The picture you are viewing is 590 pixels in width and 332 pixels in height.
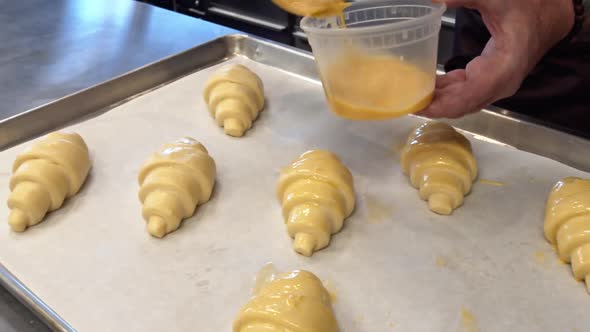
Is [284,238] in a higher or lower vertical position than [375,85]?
lower

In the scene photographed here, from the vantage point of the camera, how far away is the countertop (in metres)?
1.70

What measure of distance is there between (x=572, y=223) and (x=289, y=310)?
0.57 meters

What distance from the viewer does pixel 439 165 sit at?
1165mm

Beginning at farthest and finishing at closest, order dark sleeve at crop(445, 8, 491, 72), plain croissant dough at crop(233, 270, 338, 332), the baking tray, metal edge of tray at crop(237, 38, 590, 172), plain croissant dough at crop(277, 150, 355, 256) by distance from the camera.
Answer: dark sleeve at crop(445, 8, 491, 72)
metal edge of tray at crop(237, 38, 590, 172)
plain croissant dough at crop(277, 150, 355, 256)
the baking tray
plain croissant dough at crop(233, 270, 338, 332)

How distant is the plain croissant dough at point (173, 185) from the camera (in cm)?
112

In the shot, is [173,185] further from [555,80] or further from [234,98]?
[555,80]

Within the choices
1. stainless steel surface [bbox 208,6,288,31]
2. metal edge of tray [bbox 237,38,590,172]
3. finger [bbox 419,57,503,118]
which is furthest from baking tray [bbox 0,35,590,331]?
stainless steel surface [bbox 208,6,288,31]

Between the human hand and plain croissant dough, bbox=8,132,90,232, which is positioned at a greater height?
the human hand

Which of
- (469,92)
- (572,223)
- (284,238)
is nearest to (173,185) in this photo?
(284,238)

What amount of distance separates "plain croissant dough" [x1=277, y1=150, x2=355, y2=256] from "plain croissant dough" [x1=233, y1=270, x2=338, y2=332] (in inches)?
6.0

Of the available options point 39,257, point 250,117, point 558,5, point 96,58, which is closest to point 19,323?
point 39,257

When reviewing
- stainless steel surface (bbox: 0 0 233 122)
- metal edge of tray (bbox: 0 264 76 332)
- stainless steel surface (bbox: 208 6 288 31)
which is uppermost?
metal edge of tray (bbox: 0 264 76 332)

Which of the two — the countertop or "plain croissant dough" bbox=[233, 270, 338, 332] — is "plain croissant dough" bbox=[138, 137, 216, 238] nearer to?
"plain croissant dough" bbox=[233, 270, 338, 332]

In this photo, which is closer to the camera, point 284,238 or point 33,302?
point 33,302
